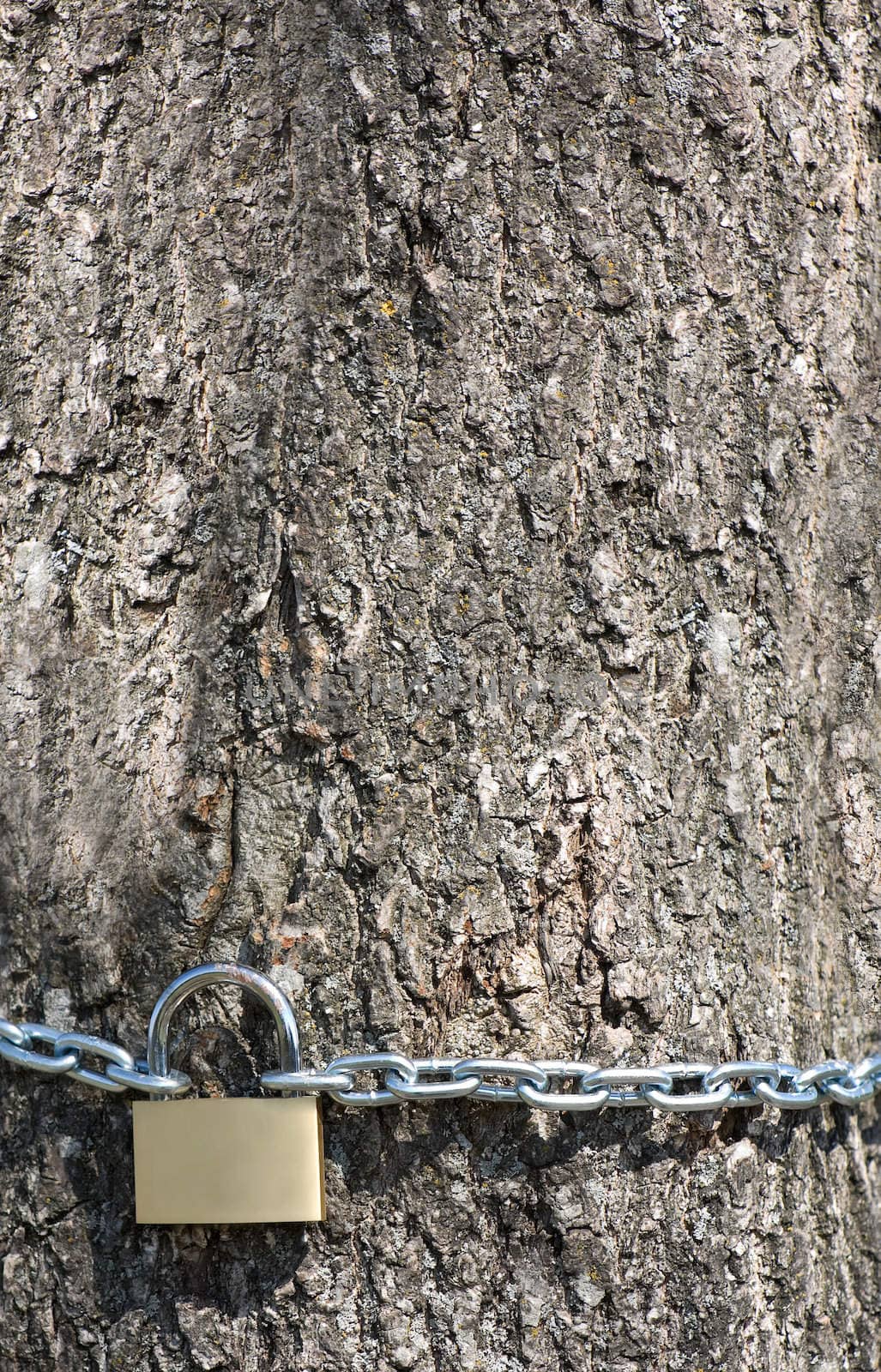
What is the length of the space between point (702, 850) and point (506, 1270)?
1.69ft

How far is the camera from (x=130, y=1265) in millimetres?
1192

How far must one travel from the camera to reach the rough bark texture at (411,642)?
1169 mm

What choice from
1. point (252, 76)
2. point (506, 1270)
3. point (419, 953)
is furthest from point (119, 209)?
point (506, 1270)

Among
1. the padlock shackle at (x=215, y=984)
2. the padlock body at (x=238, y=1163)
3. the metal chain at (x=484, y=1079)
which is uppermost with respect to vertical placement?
the padlock shackle at (x=215, y=984)

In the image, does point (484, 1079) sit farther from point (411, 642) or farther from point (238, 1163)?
point (411, 642)

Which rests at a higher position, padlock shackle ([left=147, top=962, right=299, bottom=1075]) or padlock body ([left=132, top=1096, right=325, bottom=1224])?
padlock shackle ([left=147, top=962, right=299, bottom=1075])

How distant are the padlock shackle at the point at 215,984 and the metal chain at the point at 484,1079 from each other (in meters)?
0.02

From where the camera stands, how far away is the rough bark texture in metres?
1.17

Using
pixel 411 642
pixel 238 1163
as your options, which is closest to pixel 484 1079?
pixel 238 1163

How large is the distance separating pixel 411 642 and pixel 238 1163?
23.7 inches

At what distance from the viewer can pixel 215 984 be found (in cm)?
117

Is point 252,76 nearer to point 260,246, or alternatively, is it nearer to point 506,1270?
point 260,246

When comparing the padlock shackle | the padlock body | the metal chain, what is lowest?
the padlock body

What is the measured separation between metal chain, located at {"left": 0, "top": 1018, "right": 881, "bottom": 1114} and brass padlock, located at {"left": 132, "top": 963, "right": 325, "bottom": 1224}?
1.2 inches
